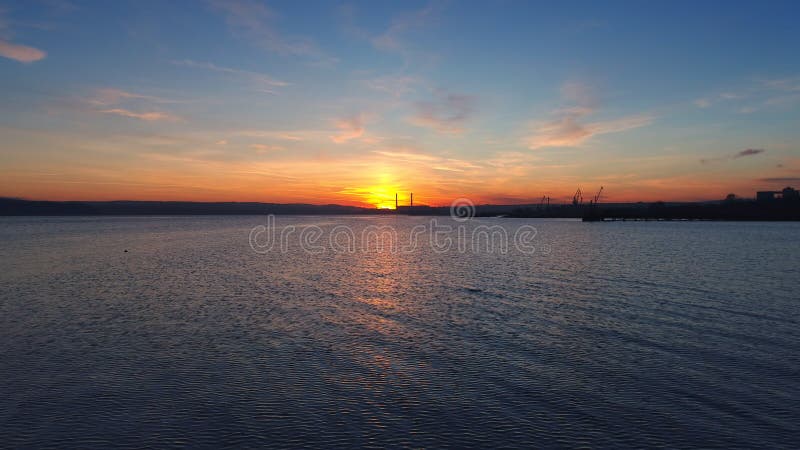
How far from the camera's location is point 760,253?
57.2 metres

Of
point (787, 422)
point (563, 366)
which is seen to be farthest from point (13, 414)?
point (787, 422)

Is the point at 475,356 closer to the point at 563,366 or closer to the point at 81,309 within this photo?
the point at 563,366

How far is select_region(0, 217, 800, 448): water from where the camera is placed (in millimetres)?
11156

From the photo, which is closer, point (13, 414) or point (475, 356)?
point (13, 414)

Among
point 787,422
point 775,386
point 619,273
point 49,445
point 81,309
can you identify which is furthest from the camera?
point 619,273

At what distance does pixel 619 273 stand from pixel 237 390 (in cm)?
3492

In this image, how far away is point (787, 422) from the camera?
11.4m

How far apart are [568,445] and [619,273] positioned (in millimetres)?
33262

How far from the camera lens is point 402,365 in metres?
16.1

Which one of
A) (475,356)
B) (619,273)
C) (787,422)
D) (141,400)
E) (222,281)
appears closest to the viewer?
(787,422)

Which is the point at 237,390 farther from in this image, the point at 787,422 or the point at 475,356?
the point at 787,422

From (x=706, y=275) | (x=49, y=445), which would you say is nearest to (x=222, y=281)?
(x=49, y=445)

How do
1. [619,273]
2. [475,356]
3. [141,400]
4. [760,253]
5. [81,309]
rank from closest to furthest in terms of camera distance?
1. [141,400]
2. [475,356]
3. [81,309]
4. [619,273]
5. [760,253]

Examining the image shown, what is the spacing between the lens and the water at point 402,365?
11156 mm
